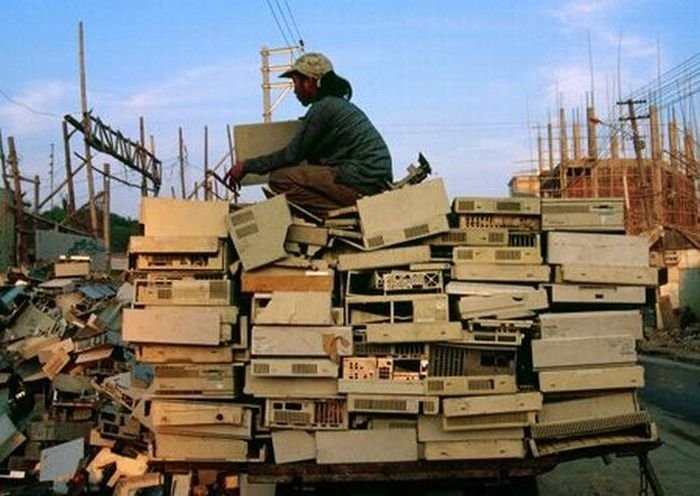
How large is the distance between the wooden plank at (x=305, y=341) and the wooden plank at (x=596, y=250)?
131 cm

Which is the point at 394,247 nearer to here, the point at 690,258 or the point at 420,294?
the point at 420,294

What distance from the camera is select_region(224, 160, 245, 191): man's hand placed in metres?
5.45

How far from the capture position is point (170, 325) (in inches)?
185

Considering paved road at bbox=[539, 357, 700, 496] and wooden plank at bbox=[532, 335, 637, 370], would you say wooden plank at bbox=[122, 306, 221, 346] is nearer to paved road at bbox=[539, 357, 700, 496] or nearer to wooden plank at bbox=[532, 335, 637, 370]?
wooden plank at bbox=[532, 335, 637, 370]

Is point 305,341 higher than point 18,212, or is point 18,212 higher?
point 18,212

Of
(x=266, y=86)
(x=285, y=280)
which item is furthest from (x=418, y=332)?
(x=266, y=86)

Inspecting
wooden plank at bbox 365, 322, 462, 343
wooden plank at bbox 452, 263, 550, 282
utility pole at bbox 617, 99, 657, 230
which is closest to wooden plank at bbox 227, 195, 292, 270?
wooden plank at bbox 365, 322, 462, 343

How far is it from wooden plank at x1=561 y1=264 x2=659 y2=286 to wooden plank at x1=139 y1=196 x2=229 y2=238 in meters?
2.04

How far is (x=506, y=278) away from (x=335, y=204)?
4.03ft

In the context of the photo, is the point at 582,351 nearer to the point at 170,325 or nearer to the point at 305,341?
the point at 305,341

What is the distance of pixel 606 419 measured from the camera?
467cm

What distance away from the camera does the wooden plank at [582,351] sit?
4.54 metres

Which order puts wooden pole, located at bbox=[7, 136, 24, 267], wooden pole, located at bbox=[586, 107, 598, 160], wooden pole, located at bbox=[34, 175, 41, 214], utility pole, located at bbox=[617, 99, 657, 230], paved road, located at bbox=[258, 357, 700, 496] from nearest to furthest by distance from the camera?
paved road, located at bbox=[258, 357, 700, 496] → wooden pole, located at bbox=[7, 136, 24, 267] → wooden pole, located at bbox=[34, 175, 41, 214] → utility pole, located at bbox=[617, 99, 657, 230] → wooden pole, located at bbox=[586, 107, 598, 160]

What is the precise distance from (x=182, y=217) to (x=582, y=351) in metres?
2.45
